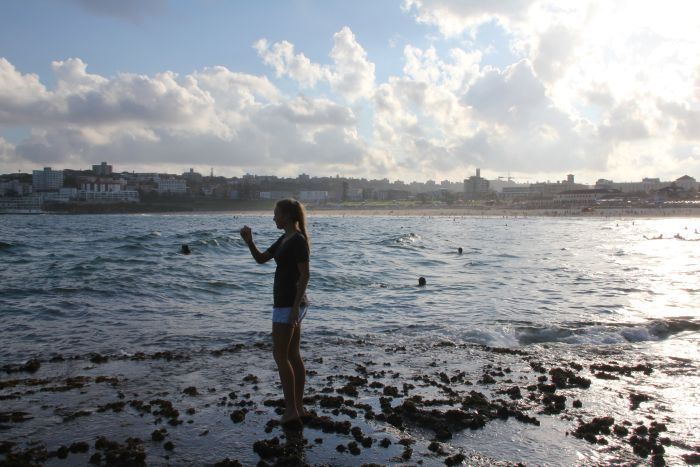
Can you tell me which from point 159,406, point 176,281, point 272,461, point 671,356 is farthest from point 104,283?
point 671,356

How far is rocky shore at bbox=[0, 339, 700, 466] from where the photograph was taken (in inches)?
198

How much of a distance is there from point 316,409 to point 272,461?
138 centimetres

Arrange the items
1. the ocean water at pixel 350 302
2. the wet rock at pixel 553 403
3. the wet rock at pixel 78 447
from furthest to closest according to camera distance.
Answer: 1. the ocean water at pixel 350 302
2. the wet rock at pixel 553 403
3. the wet rock at pixel 78 447

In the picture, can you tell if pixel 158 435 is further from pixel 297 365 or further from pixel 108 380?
pixel 108 380

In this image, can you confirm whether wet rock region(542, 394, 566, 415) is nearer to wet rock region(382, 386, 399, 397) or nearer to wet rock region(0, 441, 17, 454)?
wet rock region(382, 386, 399, 397)

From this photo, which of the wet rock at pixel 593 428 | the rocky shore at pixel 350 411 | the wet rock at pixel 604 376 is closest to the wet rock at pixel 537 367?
the rocky shore at pixel 350 411

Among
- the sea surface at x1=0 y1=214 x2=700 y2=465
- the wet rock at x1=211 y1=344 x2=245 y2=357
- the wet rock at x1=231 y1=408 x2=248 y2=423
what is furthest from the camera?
the sea surface at x1=0 y1=214 x2=700 y2=465

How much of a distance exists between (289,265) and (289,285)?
0.68 feet

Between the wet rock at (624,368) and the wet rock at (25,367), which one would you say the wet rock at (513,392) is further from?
the wet rock at (25,367)

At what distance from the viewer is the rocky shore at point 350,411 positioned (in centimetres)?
503

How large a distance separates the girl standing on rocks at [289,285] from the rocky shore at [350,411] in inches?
15.6

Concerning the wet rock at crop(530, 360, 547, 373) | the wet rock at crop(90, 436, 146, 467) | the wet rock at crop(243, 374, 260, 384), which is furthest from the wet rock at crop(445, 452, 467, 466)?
the wet rock at crop(530, 360, 547, 373)

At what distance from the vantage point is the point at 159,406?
6.25 metres

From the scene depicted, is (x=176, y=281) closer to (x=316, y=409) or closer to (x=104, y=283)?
(x=104, y=283)
